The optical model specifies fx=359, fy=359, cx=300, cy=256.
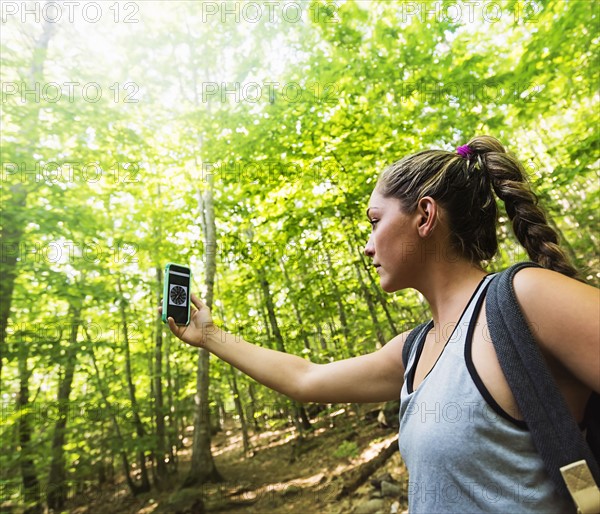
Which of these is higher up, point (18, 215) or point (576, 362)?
point (18, 215)

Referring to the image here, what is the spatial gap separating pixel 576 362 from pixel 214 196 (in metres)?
10.8

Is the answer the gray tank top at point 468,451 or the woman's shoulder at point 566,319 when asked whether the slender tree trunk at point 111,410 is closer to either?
the gray tank top at point 468,451

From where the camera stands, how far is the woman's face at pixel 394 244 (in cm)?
138

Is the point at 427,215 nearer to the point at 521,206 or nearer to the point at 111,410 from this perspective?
the point at 521,206

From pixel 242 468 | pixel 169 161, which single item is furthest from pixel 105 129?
pixel 242 468

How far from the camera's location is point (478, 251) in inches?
54.3

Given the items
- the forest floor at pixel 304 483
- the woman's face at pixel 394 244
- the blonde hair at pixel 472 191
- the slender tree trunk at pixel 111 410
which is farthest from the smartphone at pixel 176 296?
the slender tree trunk at pixel 111 410

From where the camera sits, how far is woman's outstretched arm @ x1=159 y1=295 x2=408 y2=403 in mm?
1608

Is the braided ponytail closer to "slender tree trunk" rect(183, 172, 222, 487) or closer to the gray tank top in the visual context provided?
the gray tank top

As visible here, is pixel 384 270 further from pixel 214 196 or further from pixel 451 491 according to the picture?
pixel 214 196

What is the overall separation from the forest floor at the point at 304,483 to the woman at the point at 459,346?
4.98m

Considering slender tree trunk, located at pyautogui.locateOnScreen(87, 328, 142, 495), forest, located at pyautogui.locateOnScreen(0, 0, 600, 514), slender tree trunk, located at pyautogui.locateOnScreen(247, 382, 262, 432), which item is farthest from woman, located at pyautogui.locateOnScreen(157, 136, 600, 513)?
slender tree trunk, located at pyautogui.locateOnScreen(247, 382, 262, 432)

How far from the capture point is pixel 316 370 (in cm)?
173

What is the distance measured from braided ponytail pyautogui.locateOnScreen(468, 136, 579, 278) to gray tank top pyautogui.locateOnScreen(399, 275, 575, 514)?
0.88 ft
